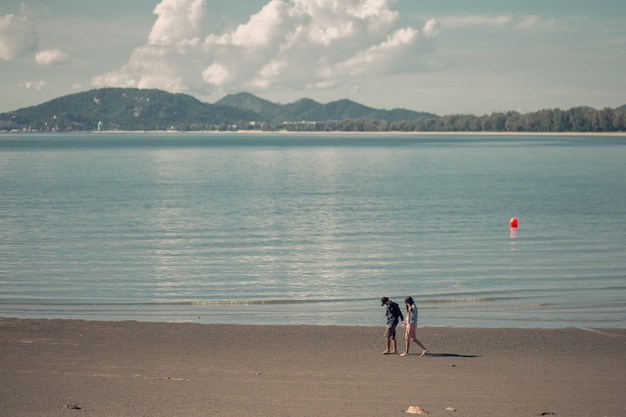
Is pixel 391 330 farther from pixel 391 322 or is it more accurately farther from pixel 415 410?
pixel 415 410

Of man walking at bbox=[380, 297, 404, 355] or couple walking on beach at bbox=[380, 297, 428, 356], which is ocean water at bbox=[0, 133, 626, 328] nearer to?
man walking at bbox=[380, 297, 404, 355]

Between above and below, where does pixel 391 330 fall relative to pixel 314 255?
above

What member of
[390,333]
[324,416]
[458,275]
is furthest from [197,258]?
[324,416]

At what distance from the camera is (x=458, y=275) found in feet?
118

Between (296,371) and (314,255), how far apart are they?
71.6ft

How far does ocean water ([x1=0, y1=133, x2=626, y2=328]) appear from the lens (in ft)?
96.2

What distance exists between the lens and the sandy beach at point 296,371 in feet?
56.0

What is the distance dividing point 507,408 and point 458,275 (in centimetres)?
1910

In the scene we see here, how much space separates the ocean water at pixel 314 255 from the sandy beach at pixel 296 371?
2520 millimetres

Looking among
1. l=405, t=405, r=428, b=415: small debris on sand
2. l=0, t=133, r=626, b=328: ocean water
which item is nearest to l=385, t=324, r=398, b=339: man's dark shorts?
l=0, t=133, r=626, b=328: ocean water

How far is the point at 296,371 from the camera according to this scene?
66.8 ft

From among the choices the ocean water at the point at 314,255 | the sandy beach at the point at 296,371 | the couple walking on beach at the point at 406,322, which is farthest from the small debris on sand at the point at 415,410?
the ocean water at the point at 314,255

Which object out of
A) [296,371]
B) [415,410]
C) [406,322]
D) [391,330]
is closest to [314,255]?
[406,322]

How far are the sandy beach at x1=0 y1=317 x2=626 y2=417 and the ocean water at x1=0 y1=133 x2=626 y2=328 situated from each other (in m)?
2.52
